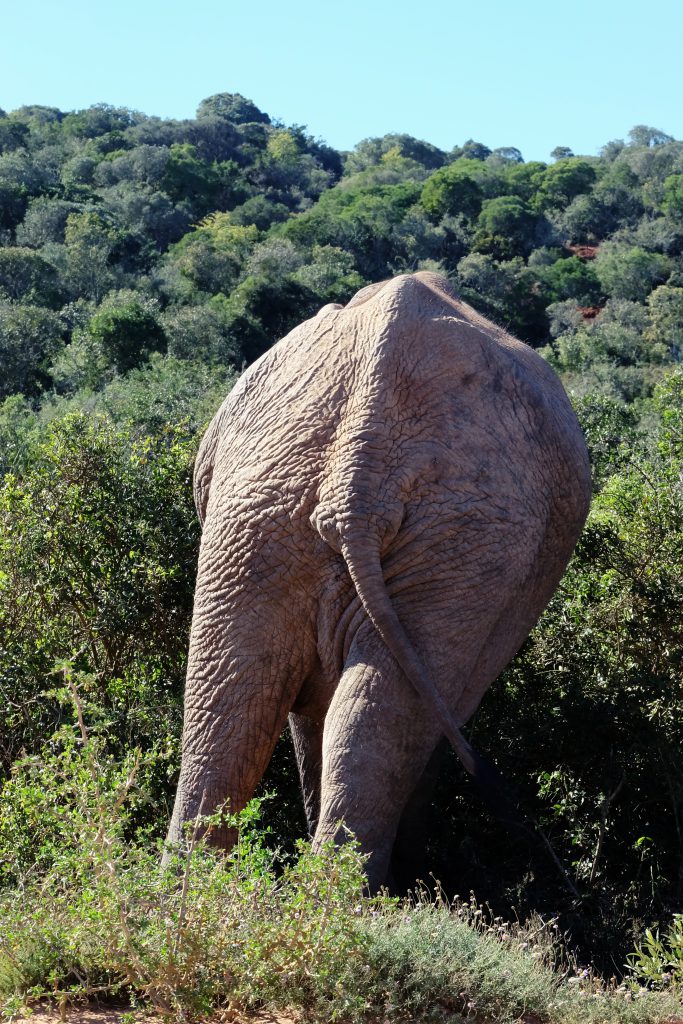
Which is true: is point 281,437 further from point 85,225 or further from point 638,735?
point 85,225

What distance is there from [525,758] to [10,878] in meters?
2.97

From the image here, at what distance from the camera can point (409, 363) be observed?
555cm

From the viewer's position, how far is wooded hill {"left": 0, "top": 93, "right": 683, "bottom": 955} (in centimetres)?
715

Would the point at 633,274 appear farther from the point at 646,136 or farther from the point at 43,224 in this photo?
the point at 646,136

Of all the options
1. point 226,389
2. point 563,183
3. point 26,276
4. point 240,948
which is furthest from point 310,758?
point 563,183

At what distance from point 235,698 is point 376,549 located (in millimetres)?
980

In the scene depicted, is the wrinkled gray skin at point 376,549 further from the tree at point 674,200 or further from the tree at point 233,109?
the tree at point 233,109

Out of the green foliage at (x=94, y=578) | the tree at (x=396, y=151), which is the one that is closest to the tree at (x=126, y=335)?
the green foliage at (x=94, y=578)

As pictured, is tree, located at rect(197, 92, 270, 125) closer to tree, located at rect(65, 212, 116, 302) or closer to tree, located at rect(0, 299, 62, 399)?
tree, located at rect(65, 212, 116, 302)

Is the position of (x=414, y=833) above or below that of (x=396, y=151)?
below

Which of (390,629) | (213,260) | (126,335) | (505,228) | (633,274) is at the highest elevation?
(505,228)

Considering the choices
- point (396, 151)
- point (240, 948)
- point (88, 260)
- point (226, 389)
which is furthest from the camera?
point (396, 151)

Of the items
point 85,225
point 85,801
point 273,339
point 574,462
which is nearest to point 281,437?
point 574,462

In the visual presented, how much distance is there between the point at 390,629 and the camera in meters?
5.24
